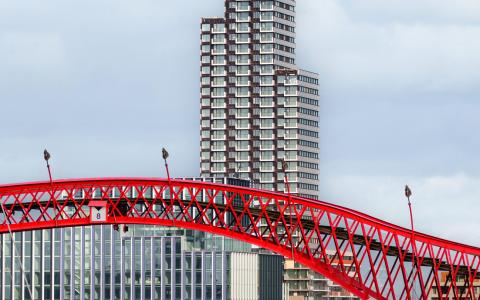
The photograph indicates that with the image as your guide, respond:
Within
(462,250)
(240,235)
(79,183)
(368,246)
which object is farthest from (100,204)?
(462,250)

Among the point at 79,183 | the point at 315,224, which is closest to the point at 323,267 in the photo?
the point at 315,224

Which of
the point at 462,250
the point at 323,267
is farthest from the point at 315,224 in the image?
the point at 462,250

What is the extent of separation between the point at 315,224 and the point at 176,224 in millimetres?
11655

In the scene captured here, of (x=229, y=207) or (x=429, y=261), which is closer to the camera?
(x=229, y=207)

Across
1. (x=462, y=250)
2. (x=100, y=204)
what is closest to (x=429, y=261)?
(x=462, y=250)

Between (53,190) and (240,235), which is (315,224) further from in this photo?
(53,190)

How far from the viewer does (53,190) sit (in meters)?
136

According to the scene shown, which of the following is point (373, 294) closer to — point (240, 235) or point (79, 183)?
point (240, 235)

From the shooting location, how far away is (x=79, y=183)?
448 feet

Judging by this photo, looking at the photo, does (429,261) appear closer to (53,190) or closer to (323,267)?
(323,267)

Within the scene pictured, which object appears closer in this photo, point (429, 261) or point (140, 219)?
point (140, 219)

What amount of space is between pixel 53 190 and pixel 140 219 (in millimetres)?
7571

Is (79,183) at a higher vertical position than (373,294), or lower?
higher

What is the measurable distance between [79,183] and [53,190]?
2.21 metres
